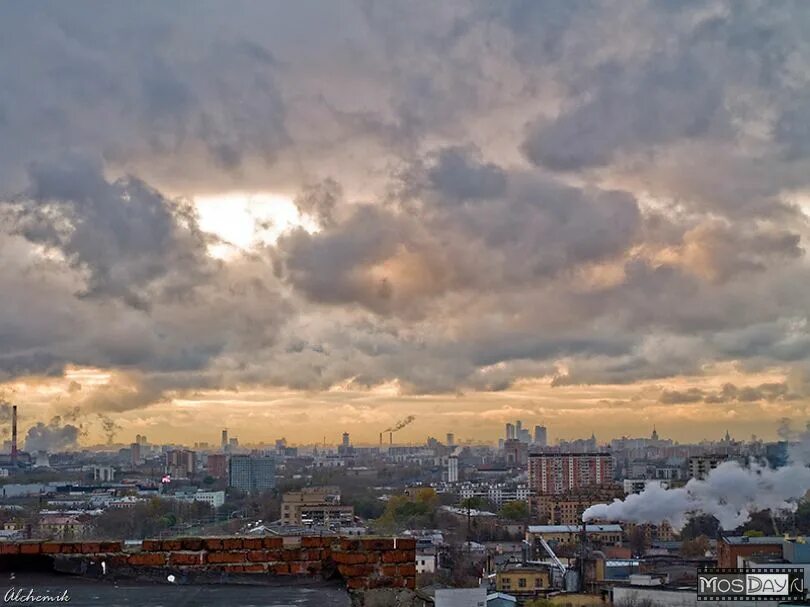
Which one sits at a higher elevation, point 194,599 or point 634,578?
point 194,599

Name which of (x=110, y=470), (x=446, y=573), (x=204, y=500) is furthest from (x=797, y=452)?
(x=110, y=470)

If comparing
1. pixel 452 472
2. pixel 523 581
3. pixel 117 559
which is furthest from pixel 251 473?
pixel 117 559

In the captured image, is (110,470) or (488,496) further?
(110,470)

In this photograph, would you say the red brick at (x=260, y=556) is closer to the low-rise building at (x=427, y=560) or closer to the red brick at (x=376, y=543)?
the red brick at (x=376, y=543)

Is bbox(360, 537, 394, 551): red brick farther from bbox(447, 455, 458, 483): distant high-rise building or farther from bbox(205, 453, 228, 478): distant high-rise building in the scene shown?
bbox(447, 455, 458, 483): distant high-rise building

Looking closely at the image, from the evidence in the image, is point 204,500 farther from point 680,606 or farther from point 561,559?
point 680,606

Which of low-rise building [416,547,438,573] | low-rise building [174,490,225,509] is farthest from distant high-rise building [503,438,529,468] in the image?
low-rise building [416,547,438,573]

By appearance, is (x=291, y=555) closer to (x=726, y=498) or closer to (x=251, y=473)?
(x=726, y=498)

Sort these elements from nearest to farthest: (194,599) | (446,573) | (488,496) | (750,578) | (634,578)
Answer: (194,599) → (750,578) → (634,578) → (446,573) → (488,496)
